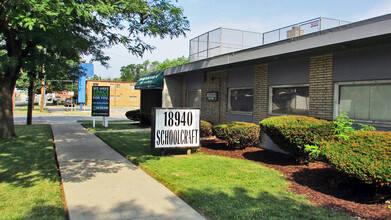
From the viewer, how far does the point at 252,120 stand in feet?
33.7

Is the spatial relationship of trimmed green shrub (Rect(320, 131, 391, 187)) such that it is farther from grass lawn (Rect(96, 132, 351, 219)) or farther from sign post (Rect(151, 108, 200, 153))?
sign post (Rect(151, 108, 200, 153))

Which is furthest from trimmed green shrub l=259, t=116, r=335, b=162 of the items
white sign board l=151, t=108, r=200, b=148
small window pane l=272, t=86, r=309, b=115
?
white sign board l=151, t=108, r=200, b=148

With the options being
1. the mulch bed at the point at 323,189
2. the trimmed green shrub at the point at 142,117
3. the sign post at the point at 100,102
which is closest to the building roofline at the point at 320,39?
the mulch bed at the point at 323,189

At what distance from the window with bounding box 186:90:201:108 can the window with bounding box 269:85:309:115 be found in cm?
535

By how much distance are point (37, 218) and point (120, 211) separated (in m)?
1.12

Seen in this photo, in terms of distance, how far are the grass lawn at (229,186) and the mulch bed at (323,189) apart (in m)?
0.25

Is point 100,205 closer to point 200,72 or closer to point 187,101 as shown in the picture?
point 200,72

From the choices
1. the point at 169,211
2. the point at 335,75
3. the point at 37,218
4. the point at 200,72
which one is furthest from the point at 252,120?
the point at 37,218

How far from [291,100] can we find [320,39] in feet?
7.72

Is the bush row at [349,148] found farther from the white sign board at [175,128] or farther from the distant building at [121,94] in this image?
the distant building at [121,94]

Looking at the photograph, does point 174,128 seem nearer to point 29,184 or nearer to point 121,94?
point 29,184

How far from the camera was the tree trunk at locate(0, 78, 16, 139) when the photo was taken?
436 inches

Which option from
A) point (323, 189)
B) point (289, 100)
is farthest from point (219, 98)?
point (323, 189)

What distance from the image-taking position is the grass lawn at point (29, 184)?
14.3 feet
